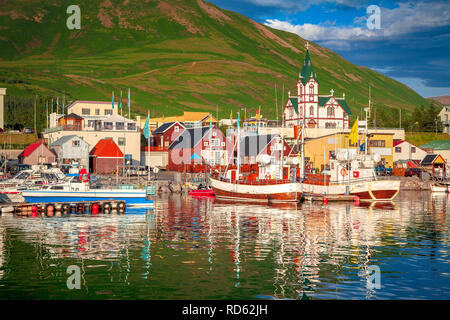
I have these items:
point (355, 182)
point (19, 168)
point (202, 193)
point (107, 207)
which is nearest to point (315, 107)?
point (202, 193)

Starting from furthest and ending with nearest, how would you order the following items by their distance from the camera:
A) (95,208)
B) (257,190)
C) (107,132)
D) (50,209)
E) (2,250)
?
(107,132), (257,190), (95,208), (50,209), (2,250)

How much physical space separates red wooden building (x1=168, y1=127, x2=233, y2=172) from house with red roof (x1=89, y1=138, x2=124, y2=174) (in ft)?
53.1

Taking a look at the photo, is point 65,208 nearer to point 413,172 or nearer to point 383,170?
point 383,170

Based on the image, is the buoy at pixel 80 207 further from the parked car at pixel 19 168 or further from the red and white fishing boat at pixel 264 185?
the parked car at pixel 19 168

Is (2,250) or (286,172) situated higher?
(286,172)

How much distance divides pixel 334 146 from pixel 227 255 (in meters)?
87.6

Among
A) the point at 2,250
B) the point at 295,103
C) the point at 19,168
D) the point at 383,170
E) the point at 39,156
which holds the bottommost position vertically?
the point at 2,250

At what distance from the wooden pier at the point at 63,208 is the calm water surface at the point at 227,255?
252cm

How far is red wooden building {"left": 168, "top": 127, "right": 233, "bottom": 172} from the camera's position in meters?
122

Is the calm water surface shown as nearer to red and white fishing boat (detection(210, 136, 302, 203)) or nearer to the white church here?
red and white fishing boat (detection(210, 136, 302, 203))

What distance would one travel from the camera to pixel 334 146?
120875 millimetres
